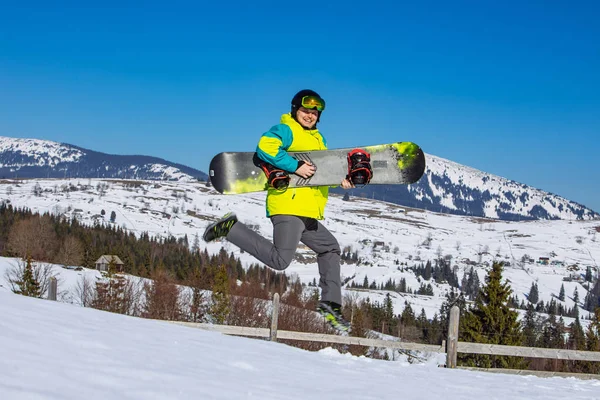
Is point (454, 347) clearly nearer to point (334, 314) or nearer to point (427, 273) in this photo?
point (334, 314)

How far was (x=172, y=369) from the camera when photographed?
3.62 m

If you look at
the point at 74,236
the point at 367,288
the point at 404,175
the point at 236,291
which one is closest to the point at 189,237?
the point at 367,288

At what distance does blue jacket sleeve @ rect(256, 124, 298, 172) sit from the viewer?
220 inches

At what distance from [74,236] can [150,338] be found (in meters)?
110

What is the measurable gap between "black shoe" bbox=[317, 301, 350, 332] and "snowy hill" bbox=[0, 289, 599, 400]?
360mm

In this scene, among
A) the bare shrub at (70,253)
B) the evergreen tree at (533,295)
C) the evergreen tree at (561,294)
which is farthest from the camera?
the evergreen tree at (561,294)

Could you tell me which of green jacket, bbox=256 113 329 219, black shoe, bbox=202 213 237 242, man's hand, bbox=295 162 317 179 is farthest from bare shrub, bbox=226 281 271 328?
man's hand, bbox=295 162 317 179

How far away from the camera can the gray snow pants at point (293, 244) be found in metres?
5.64

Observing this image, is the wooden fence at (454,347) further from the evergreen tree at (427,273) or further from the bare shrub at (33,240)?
the evergreen tree at (427,273)

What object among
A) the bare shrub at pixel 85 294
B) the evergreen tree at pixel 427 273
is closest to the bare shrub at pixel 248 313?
the bare shrub at pixel 85 294

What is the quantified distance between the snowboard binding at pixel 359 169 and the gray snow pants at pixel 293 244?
649 millimetres

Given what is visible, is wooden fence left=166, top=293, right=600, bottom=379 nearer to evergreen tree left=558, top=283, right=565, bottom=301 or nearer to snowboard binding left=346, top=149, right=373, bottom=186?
snowboard binding left=346, top=149, right=373, bottom=186

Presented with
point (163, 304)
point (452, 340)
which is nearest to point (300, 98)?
point (452, 340)

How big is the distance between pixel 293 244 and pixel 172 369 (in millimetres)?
2262
